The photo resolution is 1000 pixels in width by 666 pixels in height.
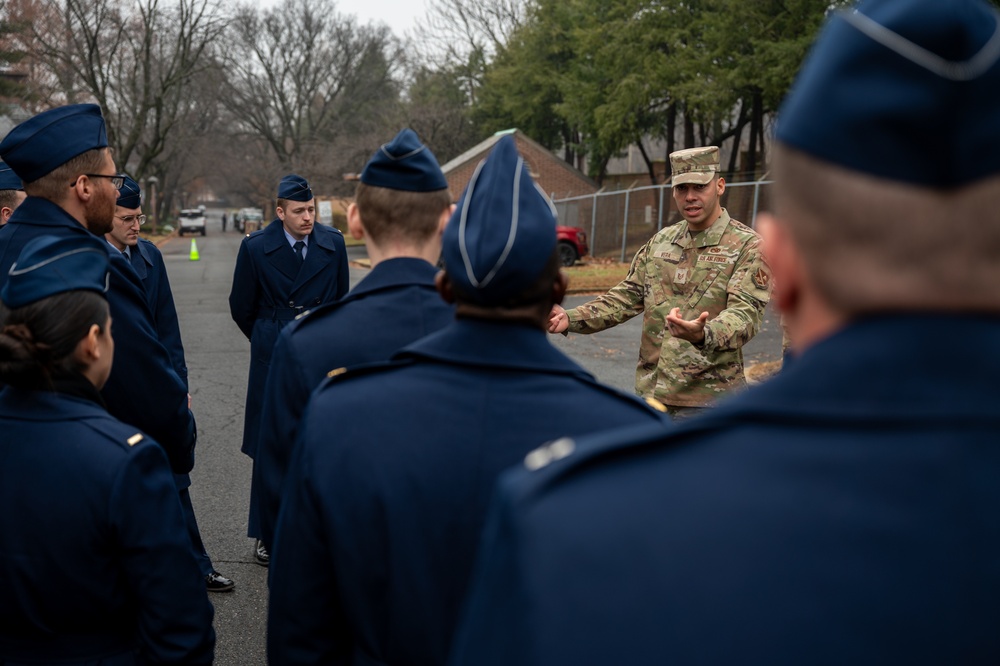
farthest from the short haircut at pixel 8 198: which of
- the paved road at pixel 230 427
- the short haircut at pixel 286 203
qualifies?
the paved road at pixel 230 427

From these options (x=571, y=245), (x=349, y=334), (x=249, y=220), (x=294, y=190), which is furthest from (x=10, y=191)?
(x=249, y=220)

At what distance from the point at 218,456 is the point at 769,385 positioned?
7.48 meters

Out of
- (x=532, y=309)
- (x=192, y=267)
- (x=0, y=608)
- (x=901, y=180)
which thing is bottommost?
(x=192, y=267)

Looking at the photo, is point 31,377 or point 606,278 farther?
point 606,278

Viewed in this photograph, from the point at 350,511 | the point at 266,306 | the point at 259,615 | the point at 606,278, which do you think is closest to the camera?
the point at 350,511

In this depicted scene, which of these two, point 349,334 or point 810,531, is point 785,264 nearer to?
point 810,531

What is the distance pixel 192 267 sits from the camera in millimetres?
32750

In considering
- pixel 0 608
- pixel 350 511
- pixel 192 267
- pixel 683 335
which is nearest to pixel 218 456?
pixel 683 335

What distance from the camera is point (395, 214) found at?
113 inches

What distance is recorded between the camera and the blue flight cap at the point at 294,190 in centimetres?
679

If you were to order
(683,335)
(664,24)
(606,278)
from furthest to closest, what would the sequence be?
(664,24) → (606,278) → (683,335)

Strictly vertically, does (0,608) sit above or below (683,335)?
below

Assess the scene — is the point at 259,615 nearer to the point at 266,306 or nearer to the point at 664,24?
the point at 266,306

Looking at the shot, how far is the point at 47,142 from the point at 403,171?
62.9 inches
